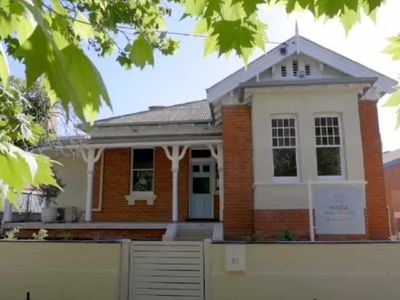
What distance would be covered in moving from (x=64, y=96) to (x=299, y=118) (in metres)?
12.1

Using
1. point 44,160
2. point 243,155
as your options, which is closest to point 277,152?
point 243,155

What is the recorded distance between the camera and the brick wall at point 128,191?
50.3ft

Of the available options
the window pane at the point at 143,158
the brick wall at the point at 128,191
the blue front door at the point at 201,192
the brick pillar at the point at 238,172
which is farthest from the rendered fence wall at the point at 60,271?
the window pane at the point at 143,158

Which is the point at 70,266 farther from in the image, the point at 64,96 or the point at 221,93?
the point at 64,96

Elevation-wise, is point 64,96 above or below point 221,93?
below

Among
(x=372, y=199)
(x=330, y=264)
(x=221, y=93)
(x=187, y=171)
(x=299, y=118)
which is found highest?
(x=221, y=93)

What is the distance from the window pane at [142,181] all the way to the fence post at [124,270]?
7.29 m

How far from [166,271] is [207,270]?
0.81 metres

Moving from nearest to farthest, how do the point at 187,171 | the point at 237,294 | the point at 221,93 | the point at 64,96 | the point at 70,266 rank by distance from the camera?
A: the point at 64,96
the point at 237,294
the point at 70,266
the point at 221,93
the point at 187,171

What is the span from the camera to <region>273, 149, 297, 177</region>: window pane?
12.5 m

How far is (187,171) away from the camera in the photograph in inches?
618

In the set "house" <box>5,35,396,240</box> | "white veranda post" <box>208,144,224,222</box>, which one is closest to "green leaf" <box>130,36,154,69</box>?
"house" <box>5,35,396,240</box>

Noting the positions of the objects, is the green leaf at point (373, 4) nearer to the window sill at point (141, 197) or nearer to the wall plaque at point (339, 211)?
the wall plaque at point (339, 211)

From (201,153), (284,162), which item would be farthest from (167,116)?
(284,162)
